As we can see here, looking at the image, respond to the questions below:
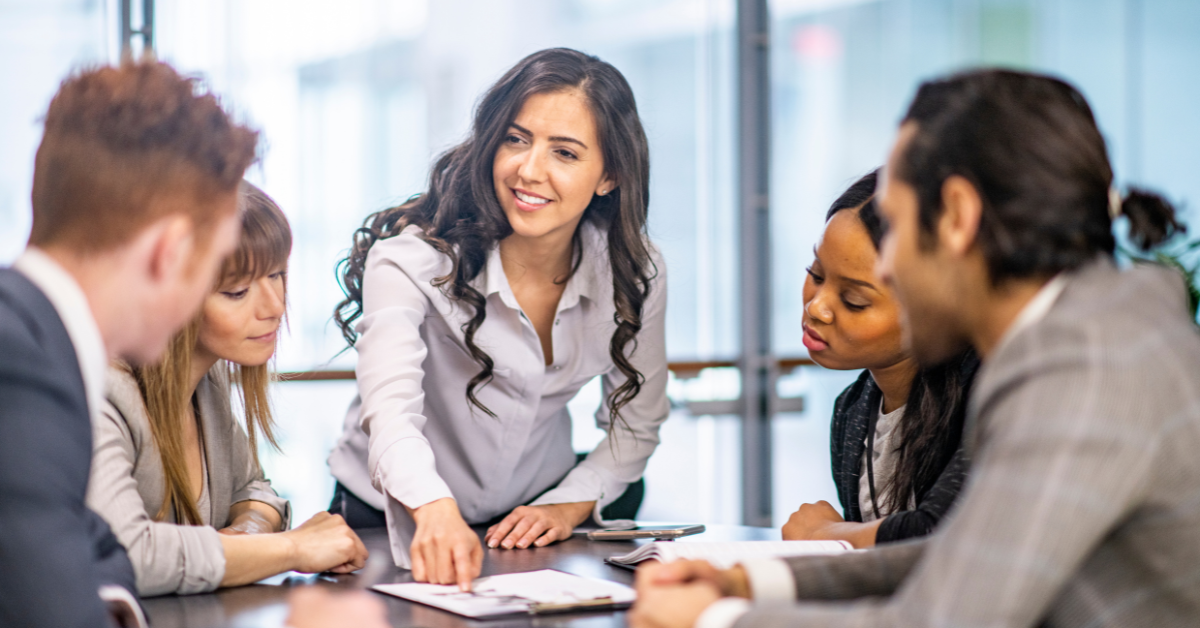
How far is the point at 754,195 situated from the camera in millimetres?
3959

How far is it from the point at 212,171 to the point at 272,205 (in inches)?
25.5

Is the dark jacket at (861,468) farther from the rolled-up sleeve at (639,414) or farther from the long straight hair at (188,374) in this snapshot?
the long straight hair at (188,374)

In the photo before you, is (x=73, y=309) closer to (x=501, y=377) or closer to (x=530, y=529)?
(x=530, y=529)

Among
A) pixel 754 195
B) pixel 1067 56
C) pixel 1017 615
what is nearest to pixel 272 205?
pixel 1017 615

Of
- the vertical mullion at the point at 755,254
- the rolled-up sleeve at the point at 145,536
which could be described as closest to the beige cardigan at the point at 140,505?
the rolled-up sleeve at the point at 145,536

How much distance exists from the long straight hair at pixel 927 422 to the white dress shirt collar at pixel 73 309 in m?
1.07

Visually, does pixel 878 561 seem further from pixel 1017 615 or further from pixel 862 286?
pixel 862 286

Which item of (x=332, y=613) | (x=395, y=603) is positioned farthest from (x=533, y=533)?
(x=332, y=613)

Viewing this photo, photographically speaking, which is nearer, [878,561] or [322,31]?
[878,561]

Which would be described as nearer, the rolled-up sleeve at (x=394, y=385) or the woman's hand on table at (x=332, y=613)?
the woman's hand on table at (x=332, y=613)

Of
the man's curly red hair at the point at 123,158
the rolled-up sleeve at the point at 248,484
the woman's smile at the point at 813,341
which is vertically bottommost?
the rolled-up sleeve at the point at 248,484

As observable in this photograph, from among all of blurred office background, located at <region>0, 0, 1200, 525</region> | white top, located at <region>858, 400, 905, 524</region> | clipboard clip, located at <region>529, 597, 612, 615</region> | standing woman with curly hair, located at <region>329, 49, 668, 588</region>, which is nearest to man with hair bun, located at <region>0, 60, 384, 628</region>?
clipboard clip, located at <region>529, 597, 612, 615</region>

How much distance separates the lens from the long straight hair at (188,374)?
1401 millimetres

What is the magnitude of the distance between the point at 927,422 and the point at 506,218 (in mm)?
854
